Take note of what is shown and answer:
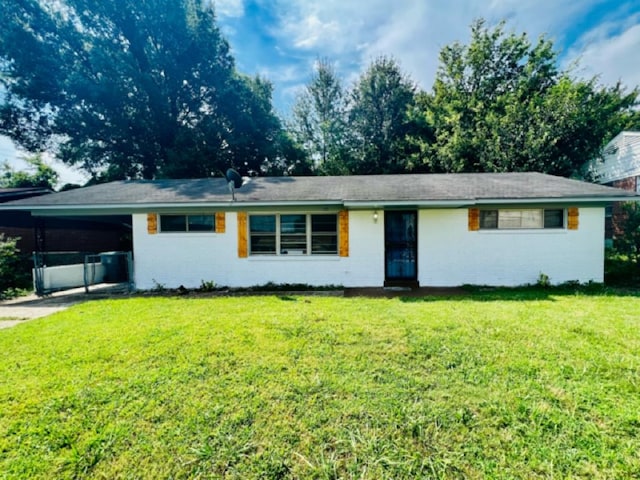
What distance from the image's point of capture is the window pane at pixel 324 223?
8.65 metres

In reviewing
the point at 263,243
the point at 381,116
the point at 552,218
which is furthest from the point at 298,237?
the point at 381,116

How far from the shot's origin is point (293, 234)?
8.74 metres

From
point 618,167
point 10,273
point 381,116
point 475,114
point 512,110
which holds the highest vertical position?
point 381,116

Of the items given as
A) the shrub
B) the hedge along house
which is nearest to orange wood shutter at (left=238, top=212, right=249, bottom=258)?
the hedge along house

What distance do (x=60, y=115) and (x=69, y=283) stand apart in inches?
595

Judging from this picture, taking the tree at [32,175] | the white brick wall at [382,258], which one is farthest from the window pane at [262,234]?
the tree at [32,175]

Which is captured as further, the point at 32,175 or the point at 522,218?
the point at 32,175

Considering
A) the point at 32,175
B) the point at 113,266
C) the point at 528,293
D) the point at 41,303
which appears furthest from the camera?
the point at 32,175

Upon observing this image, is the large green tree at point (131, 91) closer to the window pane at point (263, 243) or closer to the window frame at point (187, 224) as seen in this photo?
the window frame at point (187, 224)

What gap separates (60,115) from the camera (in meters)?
17.6

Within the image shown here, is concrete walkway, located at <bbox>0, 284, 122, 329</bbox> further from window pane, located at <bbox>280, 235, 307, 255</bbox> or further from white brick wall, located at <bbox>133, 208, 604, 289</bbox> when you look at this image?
window pane, located at <bbox>280, 235, 307, 255</bbox>

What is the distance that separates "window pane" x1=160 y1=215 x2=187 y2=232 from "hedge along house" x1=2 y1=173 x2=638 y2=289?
3 cm

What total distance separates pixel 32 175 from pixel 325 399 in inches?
1405

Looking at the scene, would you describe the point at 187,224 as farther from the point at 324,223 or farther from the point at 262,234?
the point at 324,223
